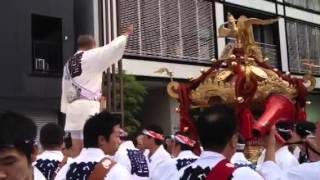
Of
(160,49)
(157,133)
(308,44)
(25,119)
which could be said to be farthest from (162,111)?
(25,119)

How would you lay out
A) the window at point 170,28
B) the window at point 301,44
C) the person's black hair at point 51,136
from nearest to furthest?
1. the person's black hair at point 51,136
2. the window at point 170,28
3. the window at point 301,44

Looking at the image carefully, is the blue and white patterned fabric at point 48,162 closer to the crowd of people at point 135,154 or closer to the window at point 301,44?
the crowd of people at point 135,154

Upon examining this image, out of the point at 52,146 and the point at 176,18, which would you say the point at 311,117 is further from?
the point at 52,146

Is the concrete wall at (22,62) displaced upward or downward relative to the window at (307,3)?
downward

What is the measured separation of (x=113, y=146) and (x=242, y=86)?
7.24 feet

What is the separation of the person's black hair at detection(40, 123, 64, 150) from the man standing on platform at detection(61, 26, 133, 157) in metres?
0.67

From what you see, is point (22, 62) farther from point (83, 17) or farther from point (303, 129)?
point (303, 129)

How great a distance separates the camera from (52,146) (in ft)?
15.2

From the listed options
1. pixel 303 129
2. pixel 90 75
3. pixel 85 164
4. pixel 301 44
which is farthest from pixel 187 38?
pixel 85 164

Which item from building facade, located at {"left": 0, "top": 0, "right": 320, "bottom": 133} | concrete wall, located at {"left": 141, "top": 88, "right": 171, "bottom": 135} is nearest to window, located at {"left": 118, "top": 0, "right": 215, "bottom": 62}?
building facade, located at {"left": 0, "top": 0, "right": 320, "bottom": 133}

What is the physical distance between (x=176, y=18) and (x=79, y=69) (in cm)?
1102

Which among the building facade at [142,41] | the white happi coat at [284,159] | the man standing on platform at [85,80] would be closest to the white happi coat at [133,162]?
the man standing on platform at [85,80]

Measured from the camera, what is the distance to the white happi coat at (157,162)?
5316 millimetres

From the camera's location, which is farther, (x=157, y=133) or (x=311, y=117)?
(x=311, y=117)
